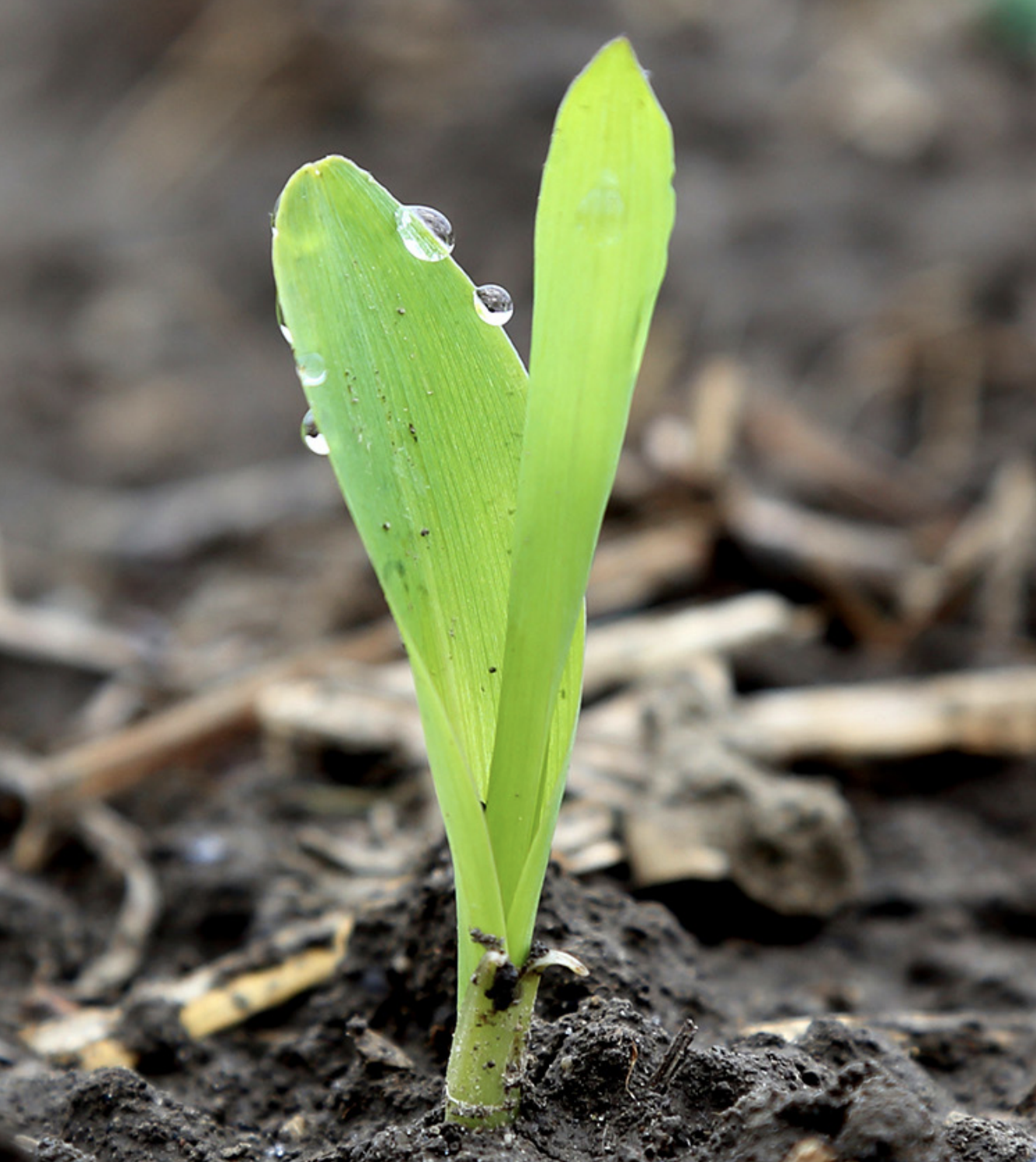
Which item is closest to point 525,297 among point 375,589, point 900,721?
point 375,589

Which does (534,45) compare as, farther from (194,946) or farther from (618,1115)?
(618,1115)

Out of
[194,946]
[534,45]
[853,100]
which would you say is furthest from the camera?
[534,45]

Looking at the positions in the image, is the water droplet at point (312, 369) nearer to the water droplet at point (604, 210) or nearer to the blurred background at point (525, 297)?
the water droplet at point (604, 210)

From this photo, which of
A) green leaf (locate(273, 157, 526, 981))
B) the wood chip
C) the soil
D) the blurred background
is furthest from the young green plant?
the blurred background

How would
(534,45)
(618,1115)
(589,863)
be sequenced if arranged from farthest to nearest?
(534,45) < (589,863) < (618,1115)

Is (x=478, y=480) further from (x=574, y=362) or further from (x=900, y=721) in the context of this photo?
(x=900, y=721)

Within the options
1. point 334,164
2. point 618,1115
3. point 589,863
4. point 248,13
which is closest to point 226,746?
point 589,863
